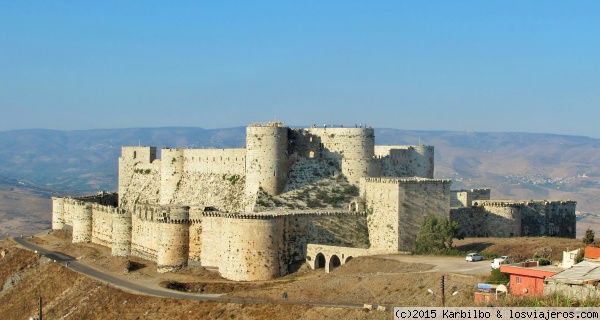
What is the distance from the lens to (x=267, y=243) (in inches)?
→ 2830

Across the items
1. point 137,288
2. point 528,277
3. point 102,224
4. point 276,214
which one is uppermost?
point 276,214

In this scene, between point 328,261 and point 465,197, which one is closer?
point 328,261

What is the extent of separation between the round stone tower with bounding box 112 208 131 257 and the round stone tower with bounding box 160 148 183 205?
7345 millimetres

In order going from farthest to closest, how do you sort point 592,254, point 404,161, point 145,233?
point 404,161
point 145,233
point 592,254

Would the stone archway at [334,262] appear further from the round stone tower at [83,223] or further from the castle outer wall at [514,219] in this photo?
the round stone tower at [83,223]

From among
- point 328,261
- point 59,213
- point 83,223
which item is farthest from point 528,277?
point 59,213

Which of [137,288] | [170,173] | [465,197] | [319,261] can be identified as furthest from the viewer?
[170,173]

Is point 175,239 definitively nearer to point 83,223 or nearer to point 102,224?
point 102,224

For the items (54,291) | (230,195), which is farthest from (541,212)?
(54,291)

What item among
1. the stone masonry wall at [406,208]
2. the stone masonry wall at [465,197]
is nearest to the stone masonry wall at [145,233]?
the stone masonry wall at [406,208]

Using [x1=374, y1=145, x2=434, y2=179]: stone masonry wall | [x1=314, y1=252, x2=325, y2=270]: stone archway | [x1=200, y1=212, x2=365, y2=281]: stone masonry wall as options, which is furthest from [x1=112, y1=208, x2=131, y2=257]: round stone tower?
[x1=374, y1=145, x2=434, y2=179]: stone masonry wall

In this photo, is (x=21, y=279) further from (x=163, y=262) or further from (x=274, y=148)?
(x=274, y=148)

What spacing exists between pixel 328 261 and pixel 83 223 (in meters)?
37.6

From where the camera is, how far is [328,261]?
72.3 meters
